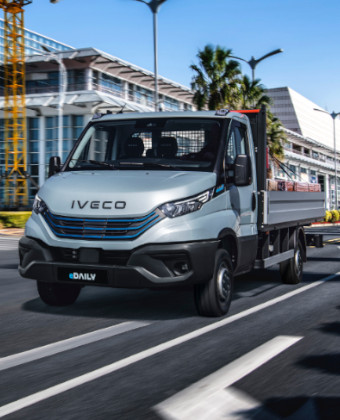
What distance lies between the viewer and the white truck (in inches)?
235

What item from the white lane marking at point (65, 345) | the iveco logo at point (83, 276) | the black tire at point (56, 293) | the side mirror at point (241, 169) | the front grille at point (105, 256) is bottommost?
the white lane marking at point (65, 345)

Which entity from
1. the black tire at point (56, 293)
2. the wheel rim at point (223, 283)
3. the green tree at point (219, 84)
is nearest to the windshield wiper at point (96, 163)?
the black tire at point (56, 293)

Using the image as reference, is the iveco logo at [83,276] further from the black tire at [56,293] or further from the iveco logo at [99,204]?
the black tire at [56,293]

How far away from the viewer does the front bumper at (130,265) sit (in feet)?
19.6

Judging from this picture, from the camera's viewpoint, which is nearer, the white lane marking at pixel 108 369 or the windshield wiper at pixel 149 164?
the white lane marking at pixel 108 369

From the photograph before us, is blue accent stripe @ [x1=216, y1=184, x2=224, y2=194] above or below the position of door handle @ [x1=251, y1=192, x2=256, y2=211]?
above

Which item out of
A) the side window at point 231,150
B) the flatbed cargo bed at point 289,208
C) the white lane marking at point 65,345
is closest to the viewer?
the white lane marking at point 65,345

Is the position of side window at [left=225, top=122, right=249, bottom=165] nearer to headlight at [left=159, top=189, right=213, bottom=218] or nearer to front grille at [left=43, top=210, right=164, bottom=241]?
headlight at [left=159, top=189, right=213, bottom=218]

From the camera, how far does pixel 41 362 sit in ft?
15.9

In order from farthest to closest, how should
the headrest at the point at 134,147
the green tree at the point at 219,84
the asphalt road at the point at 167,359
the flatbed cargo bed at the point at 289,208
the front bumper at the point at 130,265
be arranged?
the green tree at the point at 219,84
the flatbed cargo bed at the point at 289,208
the headrest at the point at 134,147
the front bumper at the point at 130,265
the asphalt road at the point at 167,359

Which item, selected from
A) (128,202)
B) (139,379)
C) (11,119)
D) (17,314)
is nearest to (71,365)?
(139,379)

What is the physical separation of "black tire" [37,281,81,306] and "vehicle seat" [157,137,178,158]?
181 centimetres

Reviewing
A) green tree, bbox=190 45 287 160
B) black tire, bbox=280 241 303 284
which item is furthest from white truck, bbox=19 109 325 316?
green tree, bbox=190 45 287 160

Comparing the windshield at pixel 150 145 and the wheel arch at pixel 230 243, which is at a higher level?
the windshield at pixel 150 145
